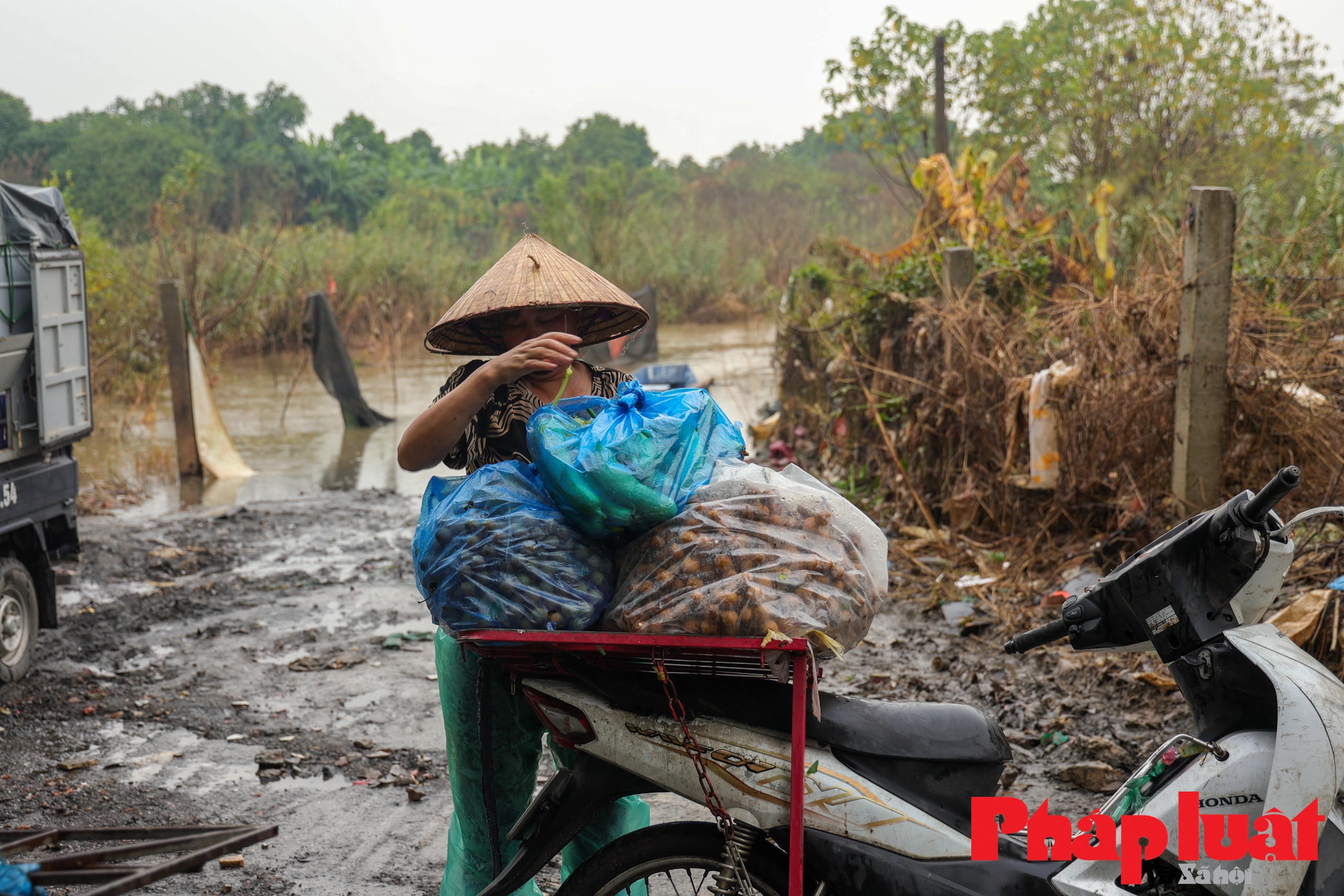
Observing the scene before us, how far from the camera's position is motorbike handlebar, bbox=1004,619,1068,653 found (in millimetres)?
2062

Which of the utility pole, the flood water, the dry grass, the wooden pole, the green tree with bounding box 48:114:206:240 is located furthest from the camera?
the green tree with bounding box 48:114:206:240

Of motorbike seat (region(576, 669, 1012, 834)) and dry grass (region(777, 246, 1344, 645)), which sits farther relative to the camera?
dry grass (region(777, 246, 1344, 645))

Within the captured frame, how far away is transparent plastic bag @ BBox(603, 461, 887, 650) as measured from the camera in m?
1.74

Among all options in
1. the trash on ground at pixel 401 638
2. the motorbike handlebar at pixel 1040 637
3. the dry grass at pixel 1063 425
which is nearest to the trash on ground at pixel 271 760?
the trash on ground at pixel 401 638

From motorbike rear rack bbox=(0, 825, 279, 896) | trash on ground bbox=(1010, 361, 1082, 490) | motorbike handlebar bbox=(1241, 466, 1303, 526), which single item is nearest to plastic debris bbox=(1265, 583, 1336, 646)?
trash on ground bbox=(1010, 361, 1082, 490)

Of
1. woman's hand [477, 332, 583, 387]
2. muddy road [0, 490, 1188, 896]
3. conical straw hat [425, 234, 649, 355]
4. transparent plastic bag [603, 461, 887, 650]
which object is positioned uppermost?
conical straw hat [425, 234, 649, 355]

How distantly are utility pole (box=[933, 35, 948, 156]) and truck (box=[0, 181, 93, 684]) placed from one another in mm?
12505

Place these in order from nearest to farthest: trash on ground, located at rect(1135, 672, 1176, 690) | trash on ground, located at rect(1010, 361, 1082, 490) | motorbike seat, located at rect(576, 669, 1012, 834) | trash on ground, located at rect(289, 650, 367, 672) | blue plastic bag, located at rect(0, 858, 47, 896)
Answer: blue plastic bag, located at rect(0, 858, 47, 896)
motorbike seat, located at rect(576, 669, 1012, 834)
trash on ground, located at rect(1135, 672, 1176, 690)
trash on ground, located at rect(289, 650, 367, 672)
trash on ground, located at rect(1010, 361, 1082, 490)

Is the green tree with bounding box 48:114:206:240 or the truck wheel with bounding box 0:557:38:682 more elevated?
the green tree with bounding box 48:114:206:240

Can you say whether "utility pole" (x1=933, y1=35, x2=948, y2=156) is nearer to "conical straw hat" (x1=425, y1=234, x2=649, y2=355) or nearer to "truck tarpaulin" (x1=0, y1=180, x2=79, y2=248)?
"truck tarpaulin" (x1=0, y1=180, x2=79, y2=248)

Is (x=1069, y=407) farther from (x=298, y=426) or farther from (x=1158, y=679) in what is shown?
(x=298, y=426)

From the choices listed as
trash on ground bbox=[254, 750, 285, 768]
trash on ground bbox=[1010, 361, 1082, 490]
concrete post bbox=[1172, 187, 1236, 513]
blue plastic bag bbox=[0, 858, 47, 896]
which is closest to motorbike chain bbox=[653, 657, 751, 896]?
blue plastic bag bbox=[0, 858, 47, 896]

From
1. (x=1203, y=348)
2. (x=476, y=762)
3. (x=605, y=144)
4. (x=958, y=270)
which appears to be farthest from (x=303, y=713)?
(x=605, y=144)

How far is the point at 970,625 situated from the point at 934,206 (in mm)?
5819
